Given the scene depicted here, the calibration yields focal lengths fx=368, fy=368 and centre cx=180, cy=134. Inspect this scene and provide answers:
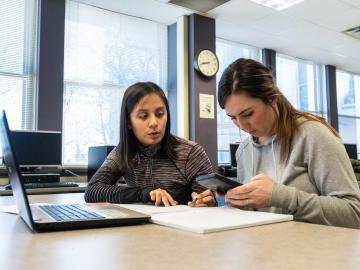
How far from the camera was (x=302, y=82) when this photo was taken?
563 centimetres

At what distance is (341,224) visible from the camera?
3.33ft

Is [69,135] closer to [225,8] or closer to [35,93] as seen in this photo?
[35,93]

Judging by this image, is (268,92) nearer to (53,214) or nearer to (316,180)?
(316,180)

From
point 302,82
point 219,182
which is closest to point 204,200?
point 219,182

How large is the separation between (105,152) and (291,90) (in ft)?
11.5

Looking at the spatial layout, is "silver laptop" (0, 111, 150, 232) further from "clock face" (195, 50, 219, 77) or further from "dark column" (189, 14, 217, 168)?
"clock face" (195, 50, 219, 77)

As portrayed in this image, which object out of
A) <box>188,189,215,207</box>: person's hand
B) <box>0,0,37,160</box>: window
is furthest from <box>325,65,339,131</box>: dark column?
<box>188,189,215,207</box>: person's hand

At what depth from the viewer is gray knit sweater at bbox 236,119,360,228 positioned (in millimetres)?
986

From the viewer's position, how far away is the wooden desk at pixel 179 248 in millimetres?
516

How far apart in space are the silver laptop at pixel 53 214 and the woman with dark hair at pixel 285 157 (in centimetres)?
32

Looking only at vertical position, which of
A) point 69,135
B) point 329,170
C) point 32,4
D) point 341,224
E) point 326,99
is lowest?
point 341,224

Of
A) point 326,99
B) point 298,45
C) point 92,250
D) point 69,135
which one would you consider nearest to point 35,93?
point 69,135

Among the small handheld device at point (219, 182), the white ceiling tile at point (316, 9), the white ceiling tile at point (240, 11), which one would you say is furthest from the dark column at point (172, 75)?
the small handheld device at point (219, 182)

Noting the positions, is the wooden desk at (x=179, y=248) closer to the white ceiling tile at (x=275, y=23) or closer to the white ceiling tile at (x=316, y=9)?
the white ceiling tile at (x=316, y=9)
